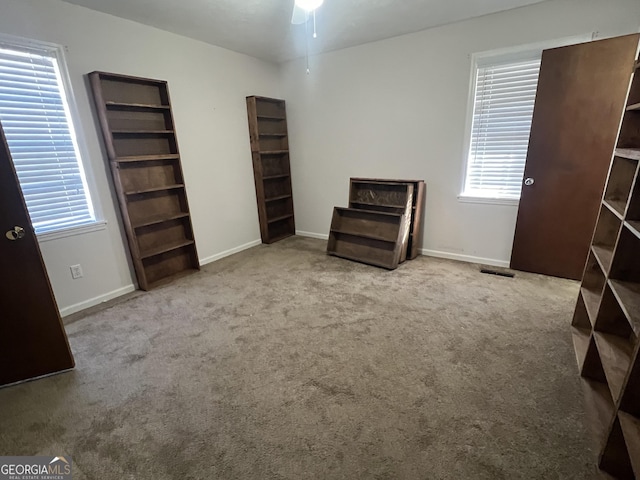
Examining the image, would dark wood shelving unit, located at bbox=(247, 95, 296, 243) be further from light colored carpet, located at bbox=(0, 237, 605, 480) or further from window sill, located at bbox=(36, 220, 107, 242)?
window sill, located at bbox=(36, 220, 107, 242)

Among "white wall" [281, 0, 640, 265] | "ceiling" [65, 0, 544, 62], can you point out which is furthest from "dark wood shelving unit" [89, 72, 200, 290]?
"white wall" [281, 0, 640, 265]

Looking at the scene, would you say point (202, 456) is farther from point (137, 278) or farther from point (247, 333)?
point (137, 278)

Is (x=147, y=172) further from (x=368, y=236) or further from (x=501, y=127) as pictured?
(x=501, y=127)

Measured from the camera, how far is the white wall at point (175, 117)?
2.49 m

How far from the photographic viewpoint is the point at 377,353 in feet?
6.68

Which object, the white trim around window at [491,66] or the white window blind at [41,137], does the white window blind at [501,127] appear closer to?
the white trim around window at [491,66]

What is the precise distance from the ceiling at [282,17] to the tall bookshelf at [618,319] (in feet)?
5.90

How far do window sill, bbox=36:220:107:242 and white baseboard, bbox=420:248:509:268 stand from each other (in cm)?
349

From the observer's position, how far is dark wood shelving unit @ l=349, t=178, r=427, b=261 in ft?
11.6

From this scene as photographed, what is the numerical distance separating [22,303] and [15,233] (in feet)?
1.41

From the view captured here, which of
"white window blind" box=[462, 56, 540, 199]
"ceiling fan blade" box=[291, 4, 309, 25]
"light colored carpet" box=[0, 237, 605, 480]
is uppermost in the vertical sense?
"ceiling fan blade" box=[291, 4, 309, 25]

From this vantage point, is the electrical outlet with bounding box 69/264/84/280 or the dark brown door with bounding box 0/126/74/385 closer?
the dark brown door with bounding box 0/126/74/385

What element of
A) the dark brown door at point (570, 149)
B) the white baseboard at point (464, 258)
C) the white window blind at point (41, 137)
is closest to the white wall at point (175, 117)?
the white window blind at point (41, 137)

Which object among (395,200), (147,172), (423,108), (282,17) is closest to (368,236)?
(395,200)
